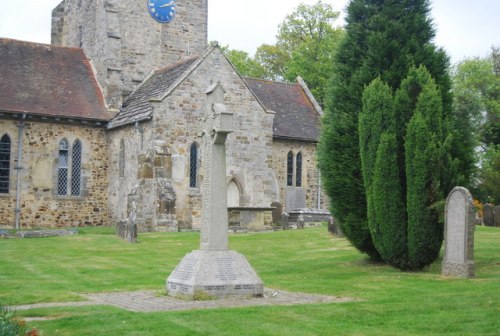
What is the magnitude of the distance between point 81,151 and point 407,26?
1985 cm

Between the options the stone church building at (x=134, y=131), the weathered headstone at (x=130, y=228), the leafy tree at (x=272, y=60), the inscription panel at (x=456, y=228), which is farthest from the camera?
the leafy tree at (x=272, y=60)

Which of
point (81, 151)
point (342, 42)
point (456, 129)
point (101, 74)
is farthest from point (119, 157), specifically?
point (456, 129)

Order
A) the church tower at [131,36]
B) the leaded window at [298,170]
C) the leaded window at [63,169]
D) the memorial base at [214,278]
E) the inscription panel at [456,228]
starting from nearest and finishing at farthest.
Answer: the memorial base at [214,278], the inscription panel at [456,228], the leaded window at [63,169], the church tower at [131,36], the leaded window at [298,170]

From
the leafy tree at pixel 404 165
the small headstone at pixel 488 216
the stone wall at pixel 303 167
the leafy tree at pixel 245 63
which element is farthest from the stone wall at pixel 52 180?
the leafy tree at pixel 245 63

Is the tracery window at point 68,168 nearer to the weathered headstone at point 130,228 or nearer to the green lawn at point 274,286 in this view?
the green lawn at point 274,286

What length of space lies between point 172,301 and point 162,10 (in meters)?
28.0

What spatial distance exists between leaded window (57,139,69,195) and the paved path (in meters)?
21.2

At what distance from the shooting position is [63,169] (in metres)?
34.4

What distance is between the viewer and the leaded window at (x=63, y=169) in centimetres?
3428

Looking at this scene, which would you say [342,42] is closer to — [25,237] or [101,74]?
[25,237]

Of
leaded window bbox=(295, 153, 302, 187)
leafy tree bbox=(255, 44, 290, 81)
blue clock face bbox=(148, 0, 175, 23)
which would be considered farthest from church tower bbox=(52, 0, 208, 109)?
leafy tree bbox=(255, 44, 290, 81)

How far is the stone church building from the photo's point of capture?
106ft

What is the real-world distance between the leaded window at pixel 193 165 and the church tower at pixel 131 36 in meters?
5.28

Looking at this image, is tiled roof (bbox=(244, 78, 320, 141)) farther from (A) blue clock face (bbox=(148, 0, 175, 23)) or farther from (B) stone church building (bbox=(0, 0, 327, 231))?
(A) blue clock face (bbox=(148, 0, 175, 23))
